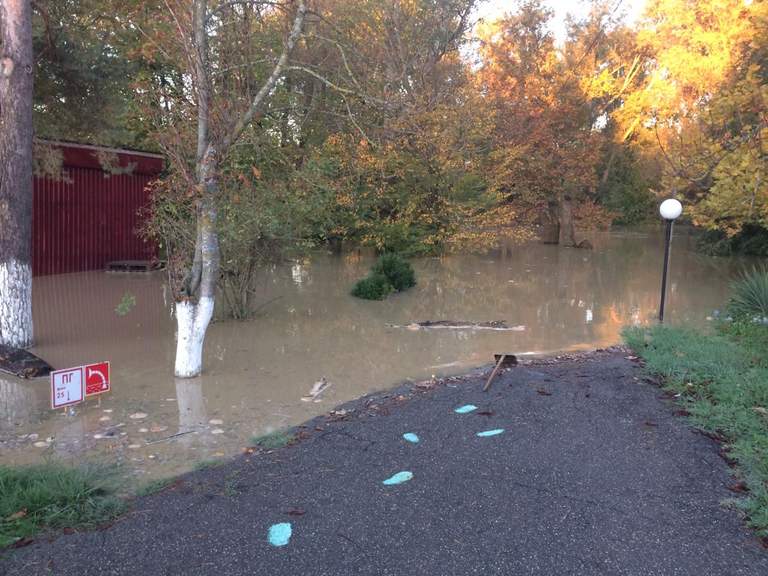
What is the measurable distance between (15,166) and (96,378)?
4132 millimetres

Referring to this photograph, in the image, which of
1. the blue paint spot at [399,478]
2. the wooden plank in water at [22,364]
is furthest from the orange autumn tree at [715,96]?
the wooden plank in water at [22,364]

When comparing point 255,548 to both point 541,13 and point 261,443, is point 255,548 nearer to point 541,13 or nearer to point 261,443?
point 261,443

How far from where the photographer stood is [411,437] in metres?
5.32

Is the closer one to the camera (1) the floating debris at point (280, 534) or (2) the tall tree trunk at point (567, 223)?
(1) the floating debris at point (280, 534)

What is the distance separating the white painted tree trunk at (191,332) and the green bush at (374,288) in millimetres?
7207

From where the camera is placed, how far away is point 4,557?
326 cm

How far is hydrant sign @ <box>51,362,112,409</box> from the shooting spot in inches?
241

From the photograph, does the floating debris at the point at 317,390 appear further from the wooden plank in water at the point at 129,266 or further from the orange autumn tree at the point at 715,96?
the wooden plank in water at the point at 129,266

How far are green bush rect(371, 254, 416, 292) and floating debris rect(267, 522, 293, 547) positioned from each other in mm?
12425

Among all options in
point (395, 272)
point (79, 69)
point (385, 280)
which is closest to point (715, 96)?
point (395, 272)

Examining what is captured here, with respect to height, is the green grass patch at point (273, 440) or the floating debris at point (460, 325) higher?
the floating debris at point (460, 325)

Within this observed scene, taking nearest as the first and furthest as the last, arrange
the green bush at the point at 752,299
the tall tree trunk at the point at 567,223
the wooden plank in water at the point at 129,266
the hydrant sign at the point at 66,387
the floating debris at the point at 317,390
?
the hydrant sign at the point at 66,387 < the floating debris at the point at 317,390 < the green bush at the point at 752,299 < the wooden plank in water at the point at 129,266 < the tall tree trunk at the point at 567,223

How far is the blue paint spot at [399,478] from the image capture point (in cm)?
429

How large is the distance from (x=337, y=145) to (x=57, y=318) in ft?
26.8
